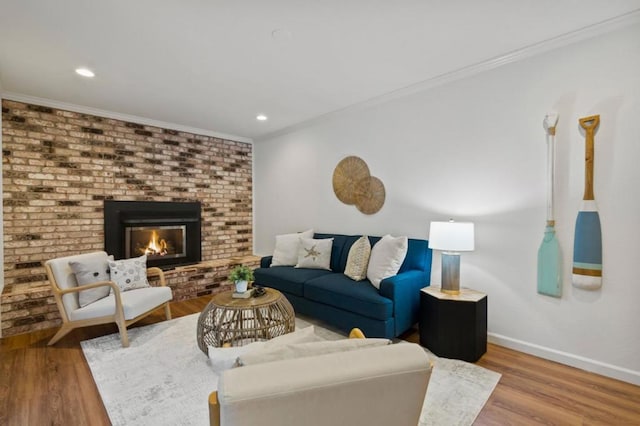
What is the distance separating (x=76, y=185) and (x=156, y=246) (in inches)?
49.0

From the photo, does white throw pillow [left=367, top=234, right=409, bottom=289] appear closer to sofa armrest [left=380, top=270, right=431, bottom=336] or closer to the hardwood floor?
sofa armrest [left=380, top=270, right=431, bottom=336]

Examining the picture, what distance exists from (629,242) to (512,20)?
70.5 inches

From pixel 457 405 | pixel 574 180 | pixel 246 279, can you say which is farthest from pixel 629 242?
pixel 246 279

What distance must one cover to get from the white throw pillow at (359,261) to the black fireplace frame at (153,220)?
2.71m

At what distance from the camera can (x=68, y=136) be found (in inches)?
146

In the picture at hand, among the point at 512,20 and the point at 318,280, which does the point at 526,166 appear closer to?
the point at 512,20

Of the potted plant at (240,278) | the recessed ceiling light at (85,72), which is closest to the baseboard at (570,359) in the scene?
the potted plant at (240,278)

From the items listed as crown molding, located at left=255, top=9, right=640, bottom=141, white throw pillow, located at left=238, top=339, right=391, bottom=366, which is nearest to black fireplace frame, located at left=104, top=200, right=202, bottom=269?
crown molding, located at left=255, top=9, right=640, bottom=141

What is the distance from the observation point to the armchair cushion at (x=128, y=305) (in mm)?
2760

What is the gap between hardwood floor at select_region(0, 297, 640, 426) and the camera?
5.98 ft

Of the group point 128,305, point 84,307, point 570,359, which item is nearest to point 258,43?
point 128,305

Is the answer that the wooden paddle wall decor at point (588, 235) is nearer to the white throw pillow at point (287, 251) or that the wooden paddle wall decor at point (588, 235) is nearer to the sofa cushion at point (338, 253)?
the sofa cushion at point (338, 253)

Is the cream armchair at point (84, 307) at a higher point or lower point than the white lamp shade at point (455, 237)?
lower

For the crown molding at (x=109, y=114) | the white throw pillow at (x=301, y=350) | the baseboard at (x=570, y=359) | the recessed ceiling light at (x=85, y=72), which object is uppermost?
the recessed ceiling light at (x=85, y=72)
